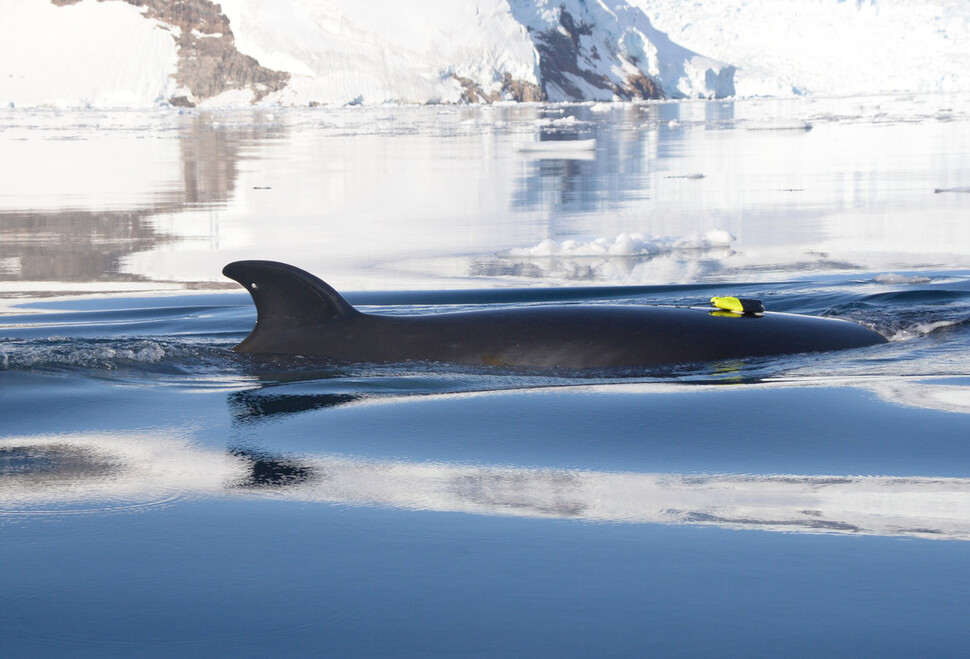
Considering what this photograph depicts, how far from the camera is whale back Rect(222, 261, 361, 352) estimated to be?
20.0 feet

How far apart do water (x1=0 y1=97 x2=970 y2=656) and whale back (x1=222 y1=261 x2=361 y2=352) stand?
0.20 m

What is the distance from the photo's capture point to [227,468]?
403cm

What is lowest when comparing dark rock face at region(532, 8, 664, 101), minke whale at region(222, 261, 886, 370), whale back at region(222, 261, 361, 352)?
minke whale at region(222, 261, 886, 370)

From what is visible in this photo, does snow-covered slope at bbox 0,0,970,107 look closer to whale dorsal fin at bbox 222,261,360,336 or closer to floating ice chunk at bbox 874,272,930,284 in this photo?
floating ice chunk at bbox 874,272,930,284

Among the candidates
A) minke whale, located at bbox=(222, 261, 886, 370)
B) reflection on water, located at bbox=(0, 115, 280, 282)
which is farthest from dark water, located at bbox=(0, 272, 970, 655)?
reflection on water, located at bbox=(0, 115, 280, 282)

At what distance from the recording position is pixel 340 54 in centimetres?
8194

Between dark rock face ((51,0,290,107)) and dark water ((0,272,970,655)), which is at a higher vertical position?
dark rock face ((51,0,290,107))

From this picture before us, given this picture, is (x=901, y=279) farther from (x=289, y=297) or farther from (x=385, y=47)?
(x=385, y=47)

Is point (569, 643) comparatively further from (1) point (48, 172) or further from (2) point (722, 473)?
(1) point (48, 172)

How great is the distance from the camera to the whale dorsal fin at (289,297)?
6.09 metres

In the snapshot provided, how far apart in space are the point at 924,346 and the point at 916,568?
4041 mm

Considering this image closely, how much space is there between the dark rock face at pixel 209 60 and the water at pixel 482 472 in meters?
80.7

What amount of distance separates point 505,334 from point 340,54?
78875mm

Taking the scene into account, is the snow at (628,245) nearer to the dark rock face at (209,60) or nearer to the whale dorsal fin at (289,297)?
the whale dorsal fin at (289,297)
